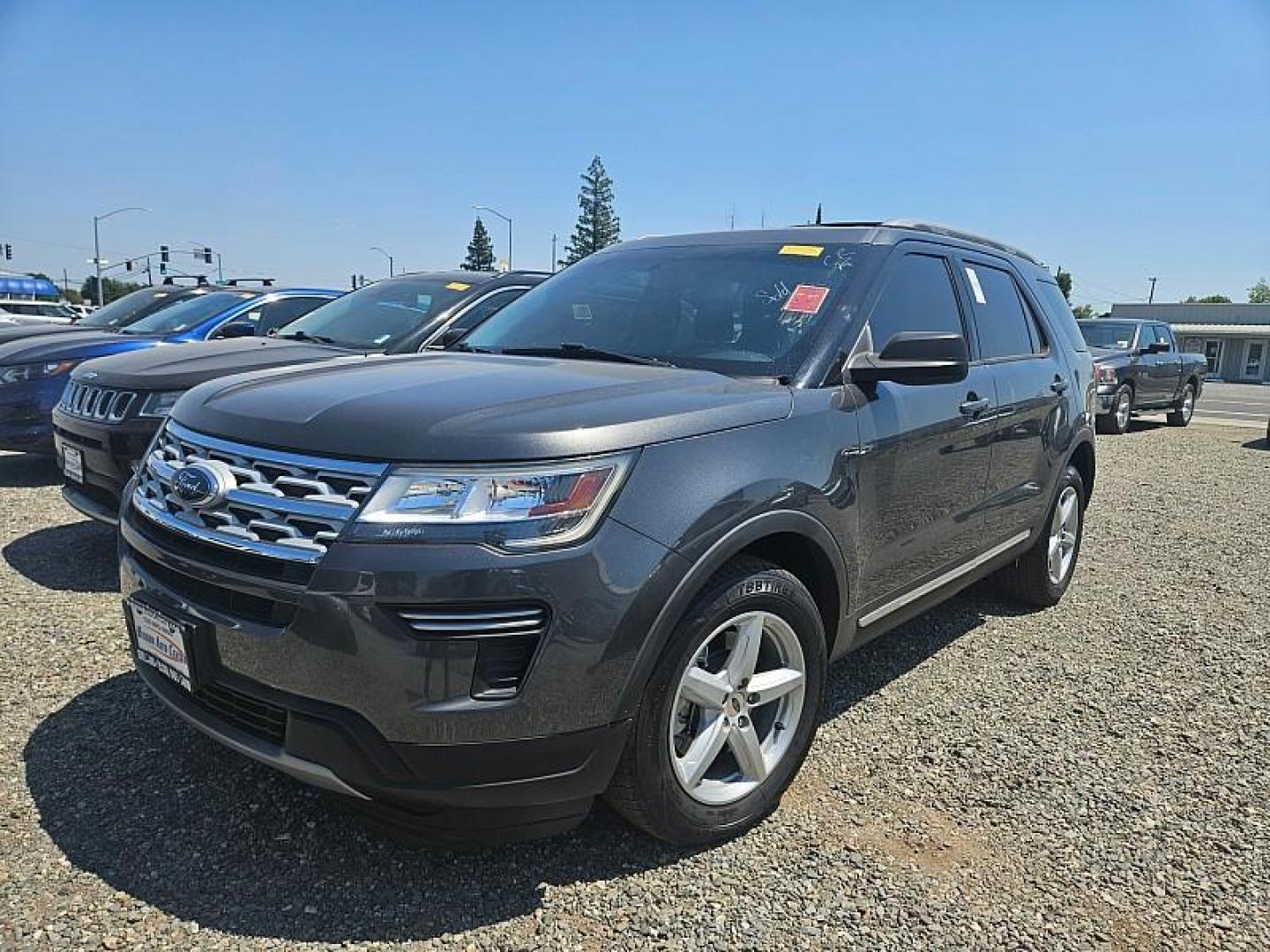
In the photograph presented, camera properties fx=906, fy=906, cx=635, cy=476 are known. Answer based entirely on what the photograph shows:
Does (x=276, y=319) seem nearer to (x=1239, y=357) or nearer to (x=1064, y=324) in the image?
(x=1064, y=324)

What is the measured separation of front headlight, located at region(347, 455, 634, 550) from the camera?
203 centimetres

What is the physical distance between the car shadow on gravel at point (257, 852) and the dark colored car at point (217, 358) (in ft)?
5.85

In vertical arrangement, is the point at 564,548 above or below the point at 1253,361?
below

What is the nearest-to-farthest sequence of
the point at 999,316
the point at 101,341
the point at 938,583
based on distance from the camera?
1. the point at 938,583
2. the point at 999,316
3. the point at 101,341

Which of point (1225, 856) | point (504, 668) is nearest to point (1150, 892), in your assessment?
point (1225, 856)

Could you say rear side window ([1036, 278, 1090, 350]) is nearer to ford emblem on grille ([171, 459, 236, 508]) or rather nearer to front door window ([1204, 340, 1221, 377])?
ford emblem on grille ([171, 459, 236, 508])

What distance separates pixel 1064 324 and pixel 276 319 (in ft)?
21.1

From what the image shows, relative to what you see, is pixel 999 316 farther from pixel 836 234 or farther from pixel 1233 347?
pixel 1233 347

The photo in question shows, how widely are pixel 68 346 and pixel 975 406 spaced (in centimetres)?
649

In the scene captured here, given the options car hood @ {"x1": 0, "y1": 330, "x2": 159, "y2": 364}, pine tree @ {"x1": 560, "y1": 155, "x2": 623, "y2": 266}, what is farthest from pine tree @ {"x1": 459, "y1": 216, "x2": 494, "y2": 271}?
car hood @ {"x1": 0, "y1": 330, "x2": 159, "y2": 364}

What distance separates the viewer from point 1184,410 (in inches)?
677

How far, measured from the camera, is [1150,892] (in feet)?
8.16

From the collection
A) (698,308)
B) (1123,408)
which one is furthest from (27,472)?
(1123,408)

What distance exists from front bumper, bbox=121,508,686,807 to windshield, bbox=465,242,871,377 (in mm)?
1077
